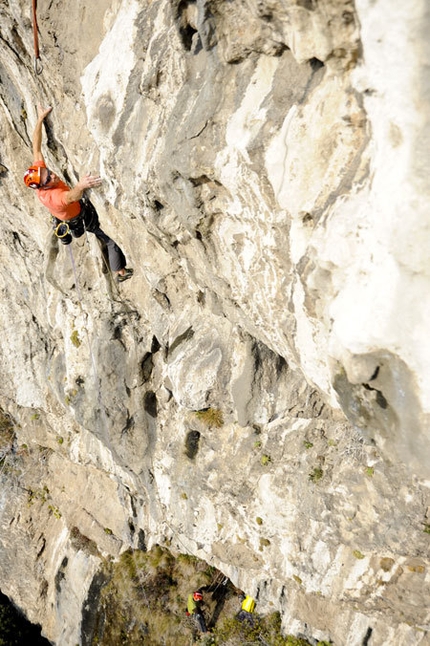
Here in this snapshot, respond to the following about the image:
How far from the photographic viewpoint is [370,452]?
5711 millimetres

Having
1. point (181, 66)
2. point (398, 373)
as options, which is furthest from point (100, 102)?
point (398, 373)

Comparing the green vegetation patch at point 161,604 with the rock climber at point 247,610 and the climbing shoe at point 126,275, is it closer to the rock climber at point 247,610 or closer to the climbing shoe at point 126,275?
the rock climber at point 247,610

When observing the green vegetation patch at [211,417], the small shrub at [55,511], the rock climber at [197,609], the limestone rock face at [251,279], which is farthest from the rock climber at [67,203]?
the small shrub at [55,511]

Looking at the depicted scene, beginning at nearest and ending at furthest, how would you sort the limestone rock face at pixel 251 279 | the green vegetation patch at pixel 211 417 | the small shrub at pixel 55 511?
the limestone rock face at pixel 251 279 → the green vegetation patch at pixel 211 417 → the small shrub at pixel 55 511

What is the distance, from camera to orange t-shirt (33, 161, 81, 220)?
6979mm

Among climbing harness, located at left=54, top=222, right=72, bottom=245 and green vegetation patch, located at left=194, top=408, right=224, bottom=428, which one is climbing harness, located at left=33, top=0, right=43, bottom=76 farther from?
green vegetation patch, located at left=194, top=408, right=224, bottom=428

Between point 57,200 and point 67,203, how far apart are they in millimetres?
145

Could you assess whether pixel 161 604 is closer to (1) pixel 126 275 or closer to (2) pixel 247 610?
(2) pixel 247 610

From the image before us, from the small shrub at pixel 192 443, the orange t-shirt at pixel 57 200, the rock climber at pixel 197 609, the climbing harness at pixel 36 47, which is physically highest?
the climbing harness at pixel 36 47

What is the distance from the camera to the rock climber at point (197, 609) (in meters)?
10.6

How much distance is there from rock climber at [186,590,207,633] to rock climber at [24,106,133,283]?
285 inches

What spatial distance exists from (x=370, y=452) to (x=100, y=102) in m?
5.31

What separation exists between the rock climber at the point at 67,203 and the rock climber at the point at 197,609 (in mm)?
7248

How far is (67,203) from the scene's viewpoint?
702 centimetres
